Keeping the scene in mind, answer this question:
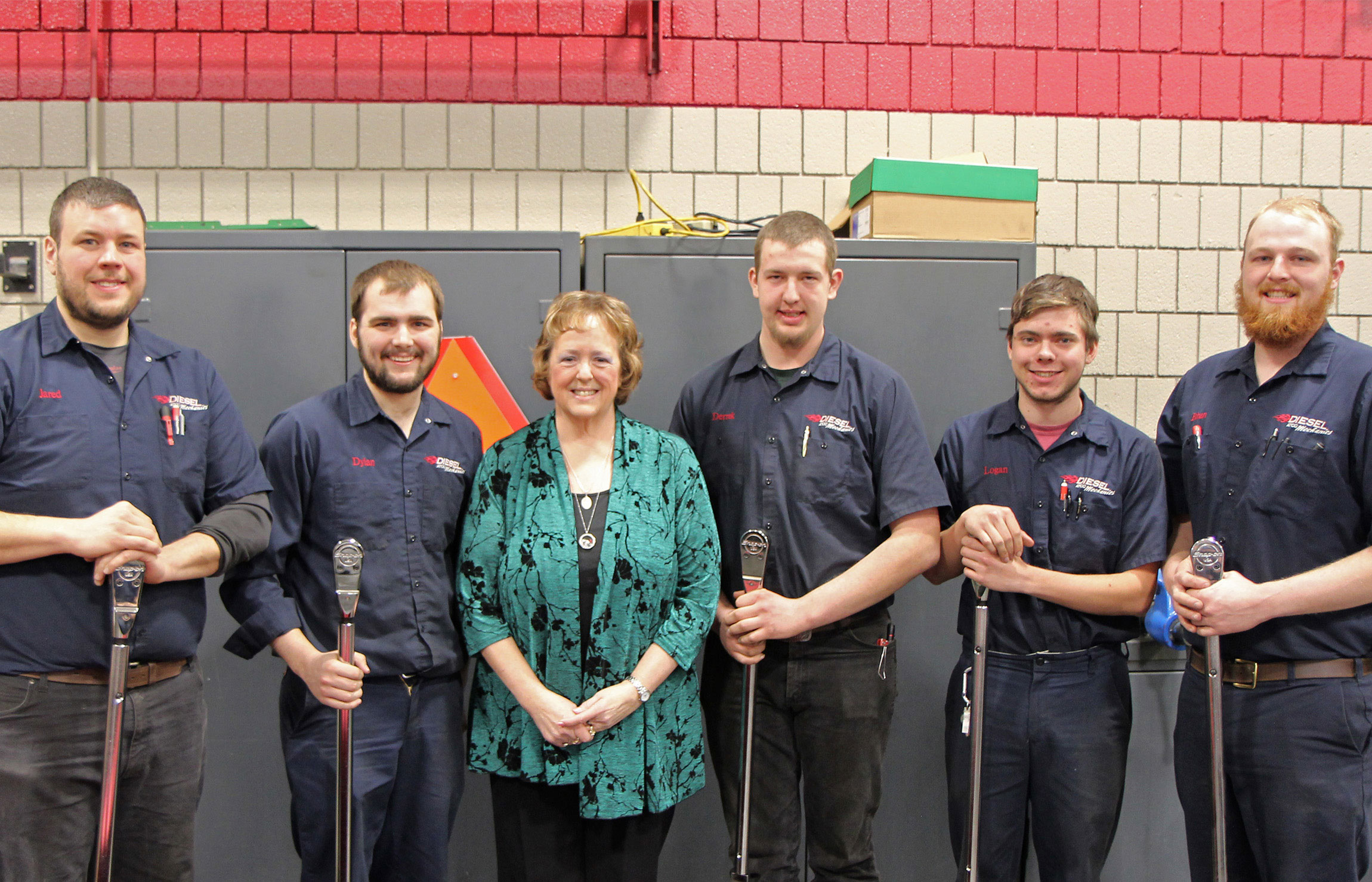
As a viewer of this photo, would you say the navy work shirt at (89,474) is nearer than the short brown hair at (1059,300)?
Yes

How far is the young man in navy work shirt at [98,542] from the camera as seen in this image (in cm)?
188

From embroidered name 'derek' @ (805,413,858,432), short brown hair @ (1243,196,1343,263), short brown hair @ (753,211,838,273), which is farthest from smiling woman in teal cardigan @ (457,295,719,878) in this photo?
short brown hair @ (1243,196,1343,263)

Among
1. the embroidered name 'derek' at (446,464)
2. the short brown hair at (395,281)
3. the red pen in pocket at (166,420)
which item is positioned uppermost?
the short brown hair at (395,281)

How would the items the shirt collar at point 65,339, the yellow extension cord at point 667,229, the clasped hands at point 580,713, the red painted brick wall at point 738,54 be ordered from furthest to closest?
the red painted brick wall at point 738,54 → the yellow extension cord at point 667,229 → the shirt collar at point 65,339 → the clasped hands at point 580,713

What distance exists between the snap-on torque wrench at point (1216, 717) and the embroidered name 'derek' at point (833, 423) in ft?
2.61

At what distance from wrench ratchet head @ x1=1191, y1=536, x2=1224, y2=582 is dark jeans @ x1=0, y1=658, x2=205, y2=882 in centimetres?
221

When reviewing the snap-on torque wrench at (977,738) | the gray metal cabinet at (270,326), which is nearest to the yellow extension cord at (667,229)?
the gray metal cabinet at (270,326)

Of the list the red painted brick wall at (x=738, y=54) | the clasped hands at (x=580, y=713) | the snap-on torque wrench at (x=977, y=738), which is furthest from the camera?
the red painted brick wall at (x=738, y=54)

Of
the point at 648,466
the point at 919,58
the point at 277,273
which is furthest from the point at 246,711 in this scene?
the point at 919,58

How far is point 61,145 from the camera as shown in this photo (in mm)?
3465

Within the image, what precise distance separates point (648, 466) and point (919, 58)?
7.78 ft

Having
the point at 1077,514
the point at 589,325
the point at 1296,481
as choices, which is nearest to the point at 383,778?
the point at 589,325

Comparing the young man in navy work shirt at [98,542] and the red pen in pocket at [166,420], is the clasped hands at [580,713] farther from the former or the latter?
the red pen in pocket at [166,420]

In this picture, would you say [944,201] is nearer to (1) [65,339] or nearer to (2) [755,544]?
(2) [755,544]
